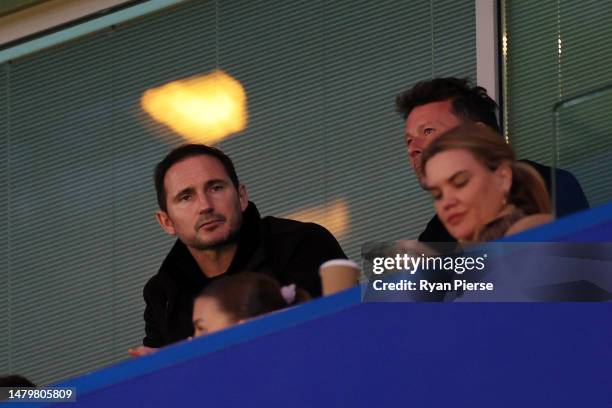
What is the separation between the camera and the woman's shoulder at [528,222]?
17.6 ft

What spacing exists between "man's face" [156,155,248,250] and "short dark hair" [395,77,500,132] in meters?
0.60

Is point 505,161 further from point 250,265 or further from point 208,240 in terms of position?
point 208,240

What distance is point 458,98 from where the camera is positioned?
20.2ft

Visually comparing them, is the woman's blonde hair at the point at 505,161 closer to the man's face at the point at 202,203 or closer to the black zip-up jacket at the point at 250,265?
the black zip-up jacket at the point at 250,265

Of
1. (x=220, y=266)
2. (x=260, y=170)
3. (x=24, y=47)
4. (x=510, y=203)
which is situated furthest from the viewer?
(x=24, y=47)

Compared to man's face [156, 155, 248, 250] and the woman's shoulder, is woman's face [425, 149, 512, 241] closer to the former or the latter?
the woman's shoulder

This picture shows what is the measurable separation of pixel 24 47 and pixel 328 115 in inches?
56.1

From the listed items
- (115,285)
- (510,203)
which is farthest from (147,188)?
(510,203)

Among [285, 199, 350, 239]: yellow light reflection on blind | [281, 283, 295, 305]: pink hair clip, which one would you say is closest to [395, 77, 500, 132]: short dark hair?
[281, 283, 295, 305]: pink hair clip

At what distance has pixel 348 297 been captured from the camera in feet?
18.6

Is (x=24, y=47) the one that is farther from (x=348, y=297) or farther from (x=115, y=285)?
(x=348, y=297)

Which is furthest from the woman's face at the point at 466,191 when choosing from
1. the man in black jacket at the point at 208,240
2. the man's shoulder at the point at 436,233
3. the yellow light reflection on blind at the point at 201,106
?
the yellow light reflection on blind at the point at 201,106

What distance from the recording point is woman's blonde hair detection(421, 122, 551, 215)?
535 cm

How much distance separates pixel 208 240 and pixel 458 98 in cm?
85
